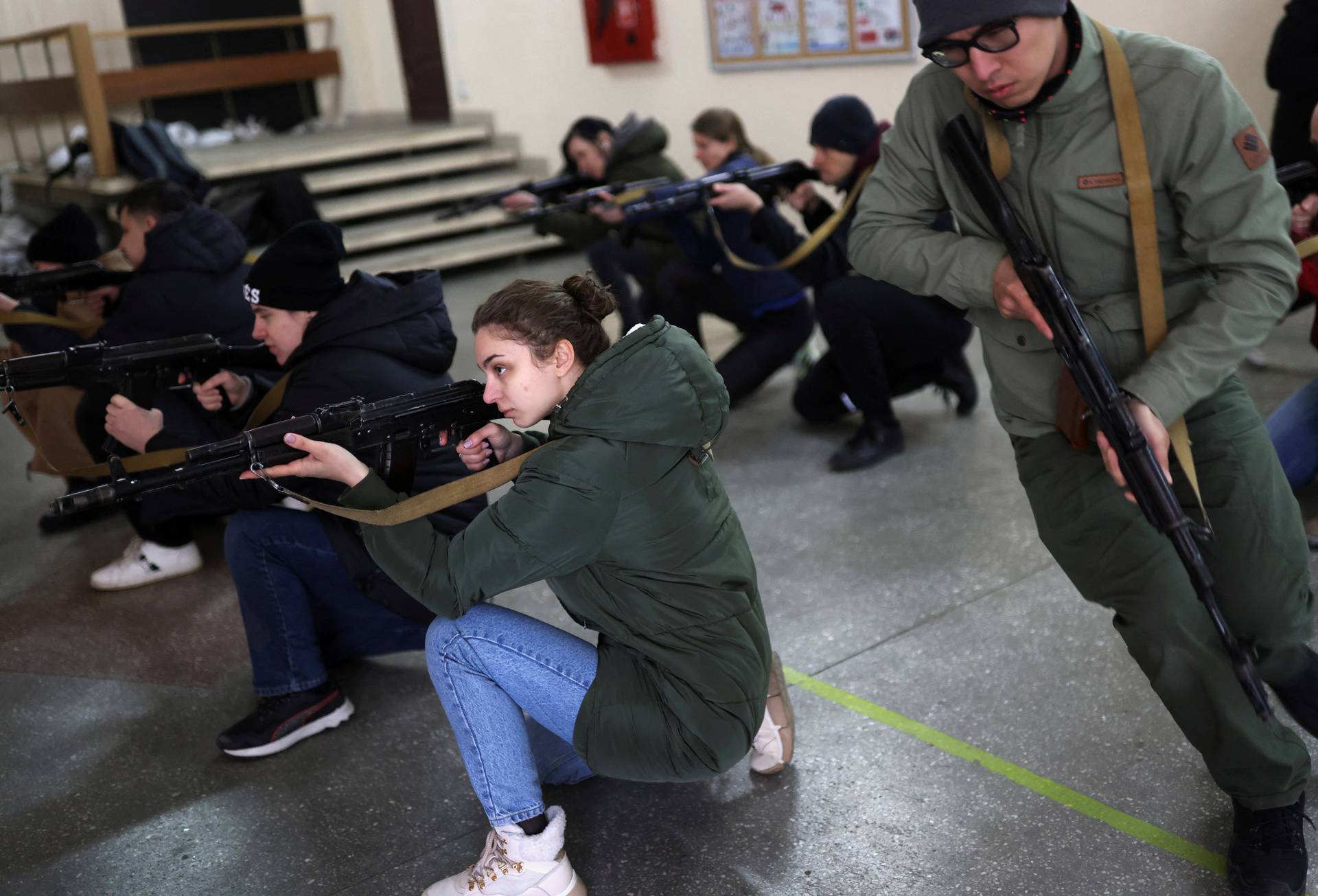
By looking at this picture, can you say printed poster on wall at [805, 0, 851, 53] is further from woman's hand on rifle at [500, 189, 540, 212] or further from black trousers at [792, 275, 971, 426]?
black trousers at [792, 275, 971, 426]

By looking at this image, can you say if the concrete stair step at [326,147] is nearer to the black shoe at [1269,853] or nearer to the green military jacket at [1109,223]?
the green military jacket at [1109,223]

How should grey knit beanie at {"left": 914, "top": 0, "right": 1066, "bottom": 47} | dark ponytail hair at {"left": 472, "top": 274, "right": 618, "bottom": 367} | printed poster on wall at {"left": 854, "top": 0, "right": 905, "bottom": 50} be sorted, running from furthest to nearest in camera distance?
1. printed poster on wall at {"left": 854, "top": 0, "right": 905, "bottom": 50}
2. dark ponytail hair at {"left": 472, "top": 274, "right": 618, "bottom": 367}
3. grey knit beanie at {"left": 914, "top": 0, "right": 1066, "bottom": 47}

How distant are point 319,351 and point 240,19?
29.9 ft

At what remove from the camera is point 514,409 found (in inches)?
81.0

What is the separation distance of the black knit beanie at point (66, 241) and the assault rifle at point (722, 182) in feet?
6.50

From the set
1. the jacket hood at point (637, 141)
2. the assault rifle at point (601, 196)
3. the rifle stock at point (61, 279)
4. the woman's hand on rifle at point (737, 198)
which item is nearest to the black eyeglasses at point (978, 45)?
the woman's hand on rifle at point (737, 198)

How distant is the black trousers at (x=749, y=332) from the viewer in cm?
485

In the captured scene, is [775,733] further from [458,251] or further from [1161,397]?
[458,251]

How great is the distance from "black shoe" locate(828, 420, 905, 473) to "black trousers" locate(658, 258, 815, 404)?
64 cm

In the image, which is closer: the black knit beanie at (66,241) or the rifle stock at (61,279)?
the rifle stock at (61,279)

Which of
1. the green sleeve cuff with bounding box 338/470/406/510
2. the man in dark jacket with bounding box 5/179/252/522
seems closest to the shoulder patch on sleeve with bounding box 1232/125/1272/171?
the green sleeve cuff with bounding box 338/470/406/510

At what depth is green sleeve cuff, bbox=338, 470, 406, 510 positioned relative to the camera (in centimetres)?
204

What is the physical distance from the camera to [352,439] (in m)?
2.23

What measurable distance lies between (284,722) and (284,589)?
0.30m
